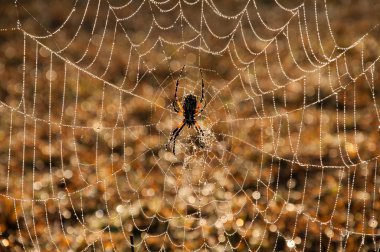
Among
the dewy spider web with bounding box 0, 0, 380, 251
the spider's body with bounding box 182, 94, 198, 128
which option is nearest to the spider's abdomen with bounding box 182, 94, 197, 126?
the spider's body with bounding box 182, 94, 198, 128

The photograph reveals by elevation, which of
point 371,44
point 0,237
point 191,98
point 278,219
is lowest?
point 0,237

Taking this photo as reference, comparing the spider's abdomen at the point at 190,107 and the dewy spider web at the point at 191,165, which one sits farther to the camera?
the dewy spider web at the point at 191,165

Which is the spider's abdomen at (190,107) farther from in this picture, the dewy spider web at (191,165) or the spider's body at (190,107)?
the dewy spider web at (191,165)

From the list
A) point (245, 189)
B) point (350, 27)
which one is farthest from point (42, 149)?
point (350, 27)

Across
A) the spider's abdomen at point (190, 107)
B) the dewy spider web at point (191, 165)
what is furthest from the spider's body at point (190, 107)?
the dewy spider web at point (191, 165)

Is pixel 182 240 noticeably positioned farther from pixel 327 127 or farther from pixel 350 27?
pixel 350 27

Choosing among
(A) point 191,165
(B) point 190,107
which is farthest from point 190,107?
(A) point 191,165

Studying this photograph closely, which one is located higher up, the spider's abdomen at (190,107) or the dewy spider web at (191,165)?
the spider's abdomen at (190,107)

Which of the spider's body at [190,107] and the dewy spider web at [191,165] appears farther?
the dewy spider web at [191,165]

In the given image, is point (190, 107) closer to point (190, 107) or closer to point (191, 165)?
point (190, 107)
